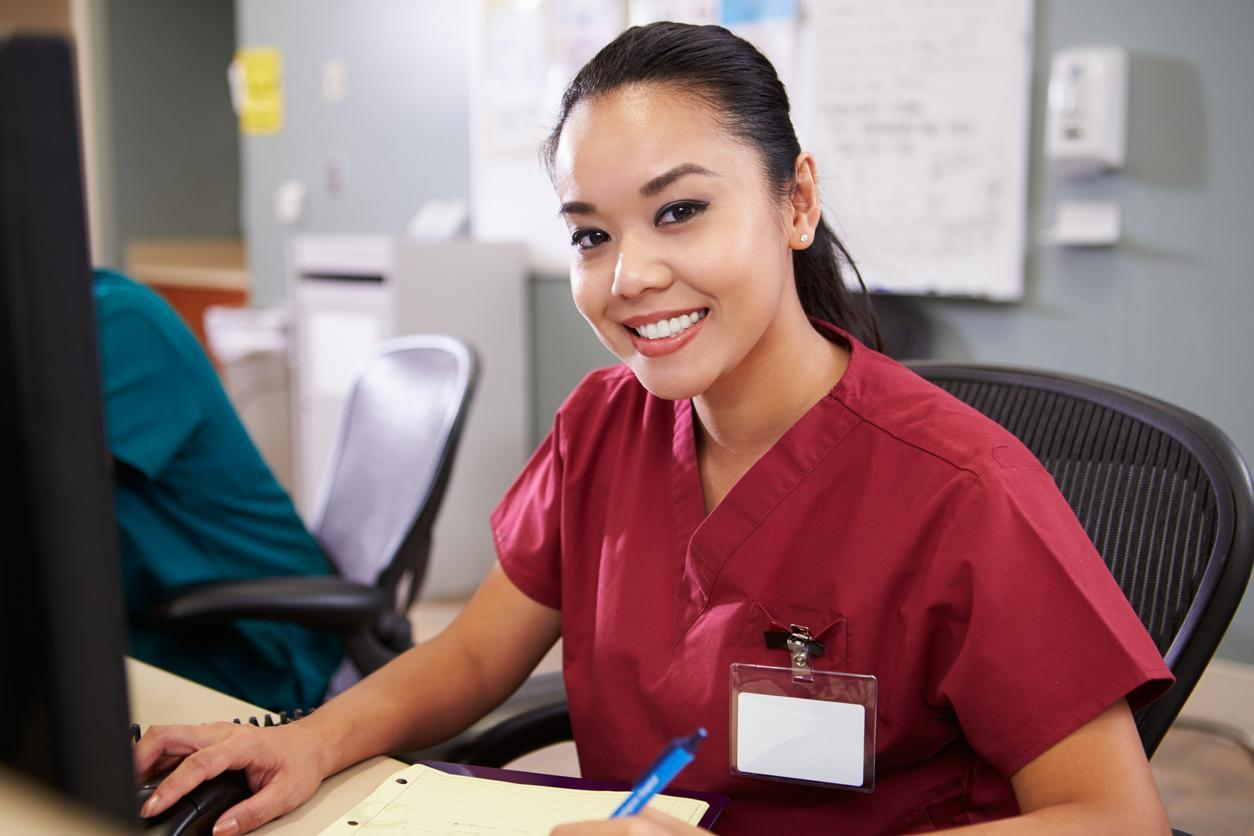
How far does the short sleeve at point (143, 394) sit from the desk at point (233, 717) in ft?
1.46

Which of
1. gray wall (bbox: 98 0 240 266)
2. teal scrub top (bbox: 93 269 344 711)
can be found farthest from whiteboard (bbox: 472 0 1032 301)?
gray wall (bbox: 98 0 240 266)

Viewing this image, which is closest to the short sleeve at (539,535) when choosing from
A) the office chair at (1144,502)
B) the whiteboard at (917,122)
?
the office chair at (1144,502)

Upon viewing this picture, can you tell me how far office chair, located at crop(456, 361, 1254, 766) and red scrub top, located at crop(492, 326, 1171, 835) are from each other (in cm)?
9

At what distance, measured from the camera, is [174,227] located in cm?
615

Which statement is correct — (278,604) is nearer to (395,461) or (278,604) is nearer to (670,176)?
(395,461)

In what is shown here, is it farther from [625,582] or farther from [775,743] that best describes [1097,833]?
[625,582]

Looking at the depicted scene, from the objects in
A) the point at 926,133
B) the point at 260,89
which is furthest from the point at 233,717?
the point at 260,89

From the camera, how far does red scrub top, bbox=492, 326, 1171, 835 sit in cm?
80

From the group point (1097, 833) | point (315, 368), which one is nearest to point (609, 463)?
point (1097, 833)

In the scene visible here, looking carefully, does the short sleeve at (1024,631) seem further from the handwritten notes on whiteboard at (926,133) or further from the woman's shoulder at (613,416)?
the handwritten notes on whiteboard at (926,133)

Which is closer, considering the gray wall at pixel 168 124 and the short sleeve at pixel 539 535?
the short sleeve at pixel 539 535

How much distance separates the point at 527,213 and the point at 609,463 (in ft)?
9.17

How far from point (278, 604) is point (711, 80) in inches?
31.9

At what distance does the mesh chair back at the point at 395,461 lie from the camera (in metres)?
1.53
